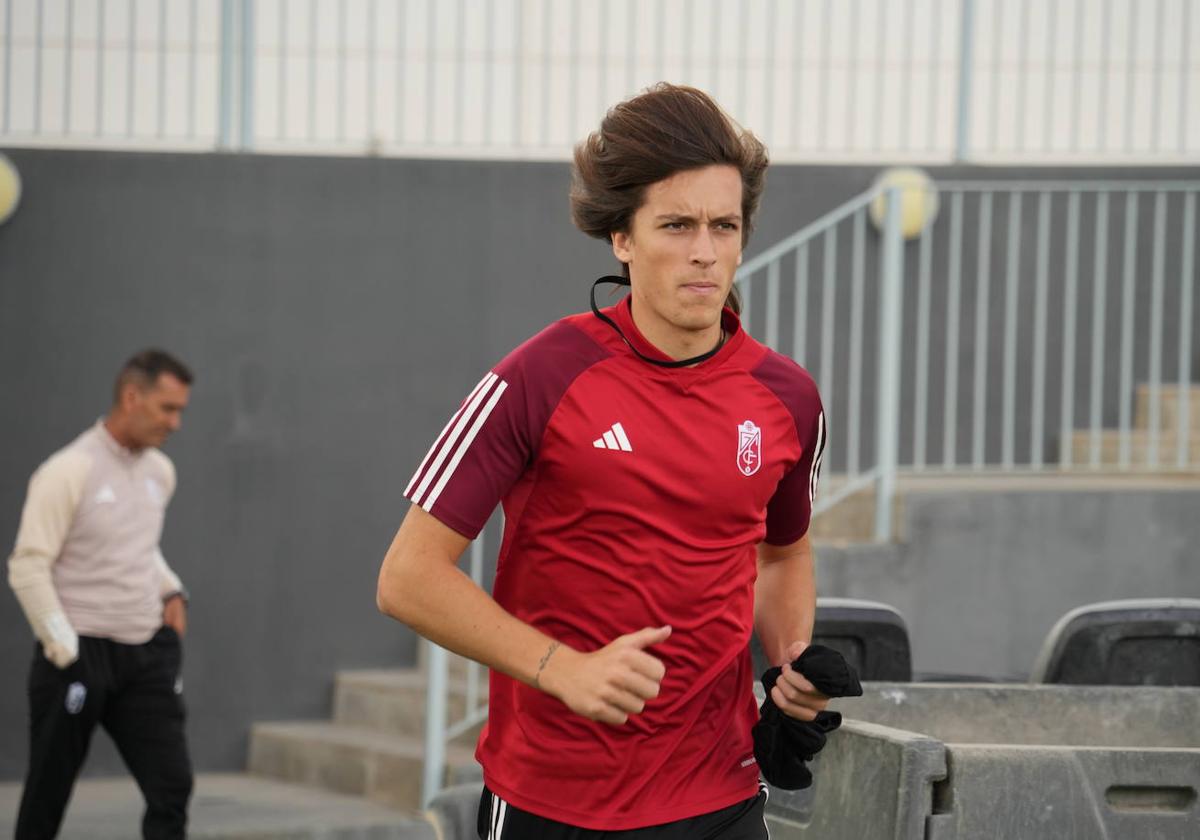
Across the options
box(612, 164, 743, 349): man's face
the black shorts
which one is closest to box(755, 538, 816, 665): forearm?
the black shorts

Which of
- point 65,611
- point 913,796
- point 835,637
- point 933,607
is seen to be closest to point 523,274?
point 933,607

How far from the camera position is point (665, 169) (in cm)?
298

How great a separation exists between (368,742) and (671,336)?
5.99 metres

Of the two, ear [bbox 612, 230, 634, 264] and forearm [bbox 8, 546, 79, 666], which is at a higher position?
ear [bbox 612, 230, 634, 264]

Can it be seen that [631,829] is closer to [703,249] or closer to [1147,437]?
[703,249]

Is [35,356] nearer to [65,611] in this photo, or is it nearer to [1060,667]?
[65,611]

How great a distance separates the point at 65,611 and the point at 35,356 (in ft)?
9.93

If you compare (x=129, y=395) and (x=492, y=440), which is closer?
(x=492, y=440)

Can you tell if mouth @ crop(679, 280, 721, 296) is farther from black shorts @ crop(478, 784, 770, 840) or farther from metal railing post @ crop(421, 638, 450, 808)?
metal railing post @ crop(421, 638, 450, 808)

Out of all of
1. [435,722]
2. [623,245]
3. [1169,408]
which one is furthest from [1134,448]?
[623,245]

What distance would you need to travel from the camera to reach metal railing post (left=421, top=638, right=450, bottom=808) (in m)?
7.71

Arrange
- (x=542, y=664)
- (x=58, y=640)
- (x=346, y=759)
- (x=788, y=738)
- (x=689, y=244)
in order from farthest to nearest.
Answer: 1. (x=346, y=759)
2. (x=58, y=640)
3. (x=788, y=738)
4. (x=689, y=244)
5. (x=542, y=664)

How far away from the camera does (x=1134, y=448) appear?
368 inches

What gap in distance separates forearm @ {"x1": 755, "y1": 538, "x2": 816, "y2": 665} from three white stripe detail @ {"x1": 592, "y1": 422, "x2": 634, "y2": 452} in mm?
619
